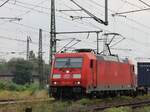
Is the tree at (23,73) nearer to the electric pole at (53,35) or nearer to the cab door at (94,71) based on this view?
the electric pole at (53,35)

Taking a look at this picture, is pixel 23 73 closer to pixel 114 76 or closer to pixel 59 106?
pixel 114 76

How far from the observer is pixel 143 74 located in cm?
4644

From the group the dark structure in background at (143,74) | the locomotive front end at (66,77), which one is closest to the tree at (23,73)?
the dark structure in background at (143,74)

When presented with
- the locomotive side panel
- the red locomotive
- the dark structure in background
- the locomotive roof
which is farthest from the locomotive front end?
the dark structure in background

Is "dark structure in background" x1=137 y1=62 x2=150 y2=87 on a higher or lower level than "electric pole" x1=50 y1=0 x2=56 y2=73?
lower

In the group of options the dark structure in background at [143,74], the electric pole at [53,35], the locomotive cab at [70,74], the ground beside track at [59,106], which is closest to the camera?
the ground beside track at [59,106]

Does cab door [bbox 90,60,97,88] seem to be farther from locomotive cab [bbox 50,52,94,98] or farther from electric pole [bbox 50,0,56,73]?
electric pole [bbox 50,0,56,73]

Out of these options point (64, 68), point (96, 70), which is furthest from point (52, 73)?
point (96, 70)

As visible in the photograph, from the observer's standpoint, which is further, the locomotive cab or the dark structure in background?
the dark structure in background

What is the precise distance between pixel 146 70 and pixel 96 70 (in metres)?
15.7

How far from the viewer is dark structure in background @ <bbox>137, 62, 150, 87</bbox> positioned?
151 ft

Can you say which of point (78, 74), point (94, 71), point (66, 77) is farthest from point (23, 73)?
point (78, 74)

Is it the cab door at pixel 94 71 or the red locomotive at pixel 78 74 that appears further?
the cab door at pixel 94 71

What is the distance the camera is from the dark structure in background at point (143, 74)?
151 feet
